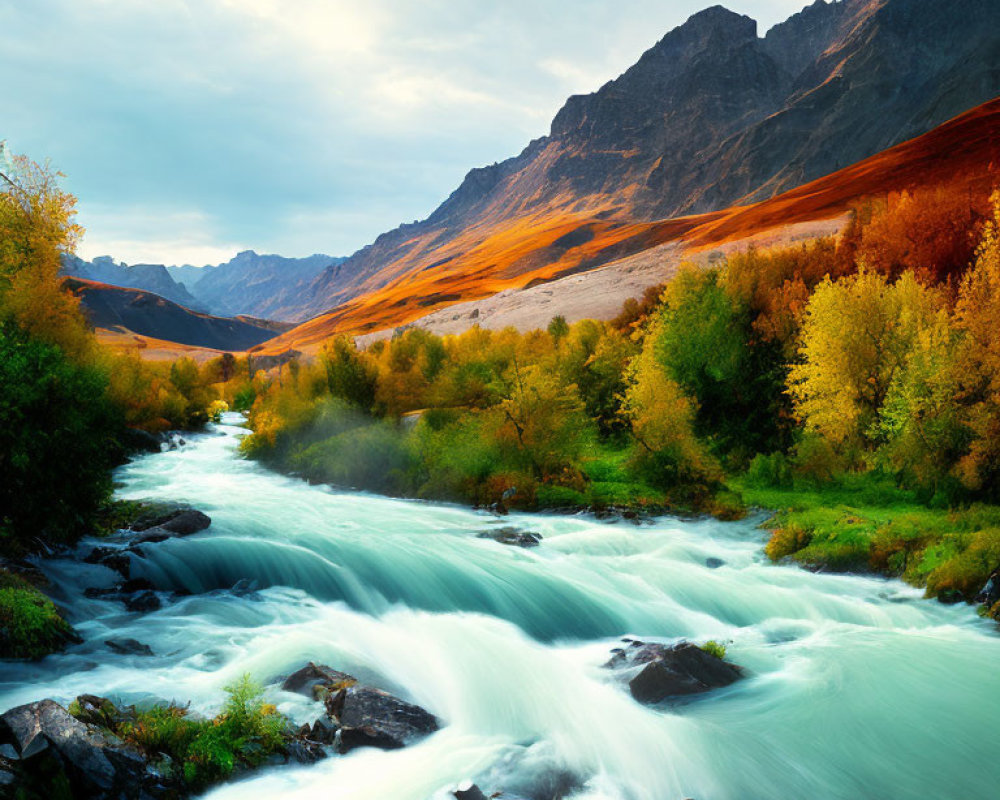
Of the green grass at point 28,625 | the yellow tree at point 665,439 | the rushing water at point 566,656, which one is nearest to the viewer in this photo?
the rushing water at point 566,656

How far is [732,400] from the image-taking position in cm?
3244

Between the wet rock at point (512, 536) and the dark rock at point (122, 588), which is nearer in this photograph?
the dark rock at point (122, 588)

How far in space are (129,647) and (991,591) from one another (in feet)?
62.5

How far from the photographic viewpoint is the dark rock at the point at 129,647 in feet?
39.6

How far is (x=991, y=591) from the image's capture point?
14031mm

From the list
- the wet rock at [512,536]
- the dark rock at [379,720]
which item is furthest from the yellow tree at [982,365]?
the dark rock at [379,720]

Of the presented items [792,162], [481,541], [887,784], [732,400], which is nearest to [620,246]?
[792,162]

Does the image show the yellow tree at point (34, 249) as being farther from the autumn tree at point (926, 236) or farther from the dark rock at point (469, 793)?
the autumn tree at point (926, 236)

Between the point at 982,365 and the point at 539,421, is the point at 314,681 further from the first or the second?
the point at 982,365

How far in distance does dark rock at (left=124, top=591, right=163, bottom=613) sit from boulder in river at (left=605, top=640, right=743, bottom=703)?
11.0 meters

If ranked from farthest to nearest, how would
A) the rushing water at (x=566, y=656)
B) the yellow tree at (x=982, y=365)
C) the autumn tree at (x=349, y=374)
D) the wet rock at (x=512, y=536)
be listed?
the autumn tree at (x=349, y=374) < the wet rock at (x=512, y=536) < the yellow tree at (x=982, y=365) < the rushing water at (x=566, y=656)

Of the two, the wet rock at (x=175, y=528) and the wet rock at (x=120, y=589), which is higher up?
the wet rock at (x=175, y=528)

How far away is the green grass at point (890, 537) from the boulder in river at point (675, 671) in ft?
23.2

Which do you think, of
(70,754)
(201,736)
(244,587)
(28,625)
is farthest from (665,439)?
(70,754)
